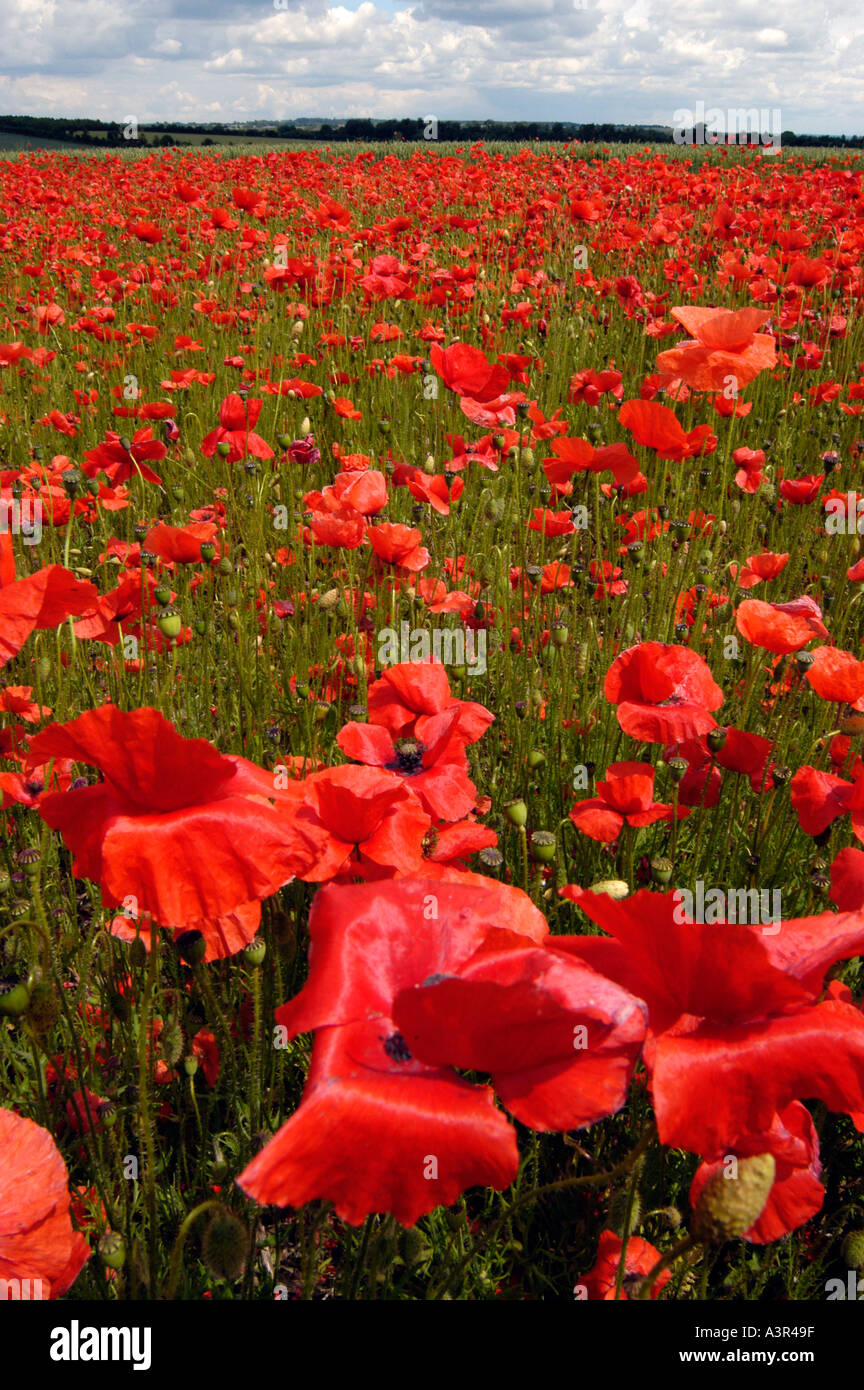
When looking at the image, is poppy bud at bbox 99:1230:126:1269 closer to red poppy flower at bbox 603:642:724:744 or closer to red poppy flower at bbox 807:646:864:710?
red poppy flower at bbox 603:642:724:744

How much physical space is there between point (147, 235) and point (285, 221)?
4.49m

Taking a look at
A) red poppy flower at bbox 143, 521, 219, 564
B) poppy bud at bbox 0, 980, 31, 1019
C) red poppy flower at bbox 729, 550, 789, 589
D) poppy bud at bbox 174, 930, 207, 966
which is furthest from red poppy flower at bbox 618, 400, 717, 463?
poppy bud at bbox 0, 980, 31, 1019

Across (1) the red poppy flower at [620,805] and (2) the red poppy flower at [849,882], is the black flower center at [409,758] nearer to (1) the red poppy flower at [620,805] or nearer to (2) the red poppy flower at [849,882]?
(1) the red poppy flower at [620,805]

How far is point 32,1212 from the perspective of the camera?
0.89m

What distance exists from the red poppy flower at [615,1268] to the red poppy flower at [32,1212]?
31.0 inches

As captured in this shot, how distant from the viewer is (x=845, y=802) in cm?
149

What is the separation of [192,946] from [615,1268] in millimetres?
796

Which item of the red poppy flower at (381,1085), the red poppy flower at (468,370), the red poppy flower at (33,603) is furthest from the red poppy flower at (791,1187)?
the red poppy flower at (468,370)

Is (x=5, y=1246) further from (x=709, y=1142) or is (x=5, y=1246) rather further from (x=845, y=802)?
(x=845, y=802)

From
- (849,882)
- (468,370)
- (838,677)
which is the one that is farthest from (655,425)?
(849,882)

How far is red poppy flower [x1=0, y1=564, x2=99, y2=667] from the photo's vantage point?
116 cm

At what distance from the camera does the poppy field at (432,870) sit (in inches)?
29.7

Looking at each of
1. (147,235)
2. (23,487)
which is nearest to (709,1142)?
(23,487)

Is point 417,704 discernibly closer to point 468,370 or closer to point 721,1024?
point 721,1024
